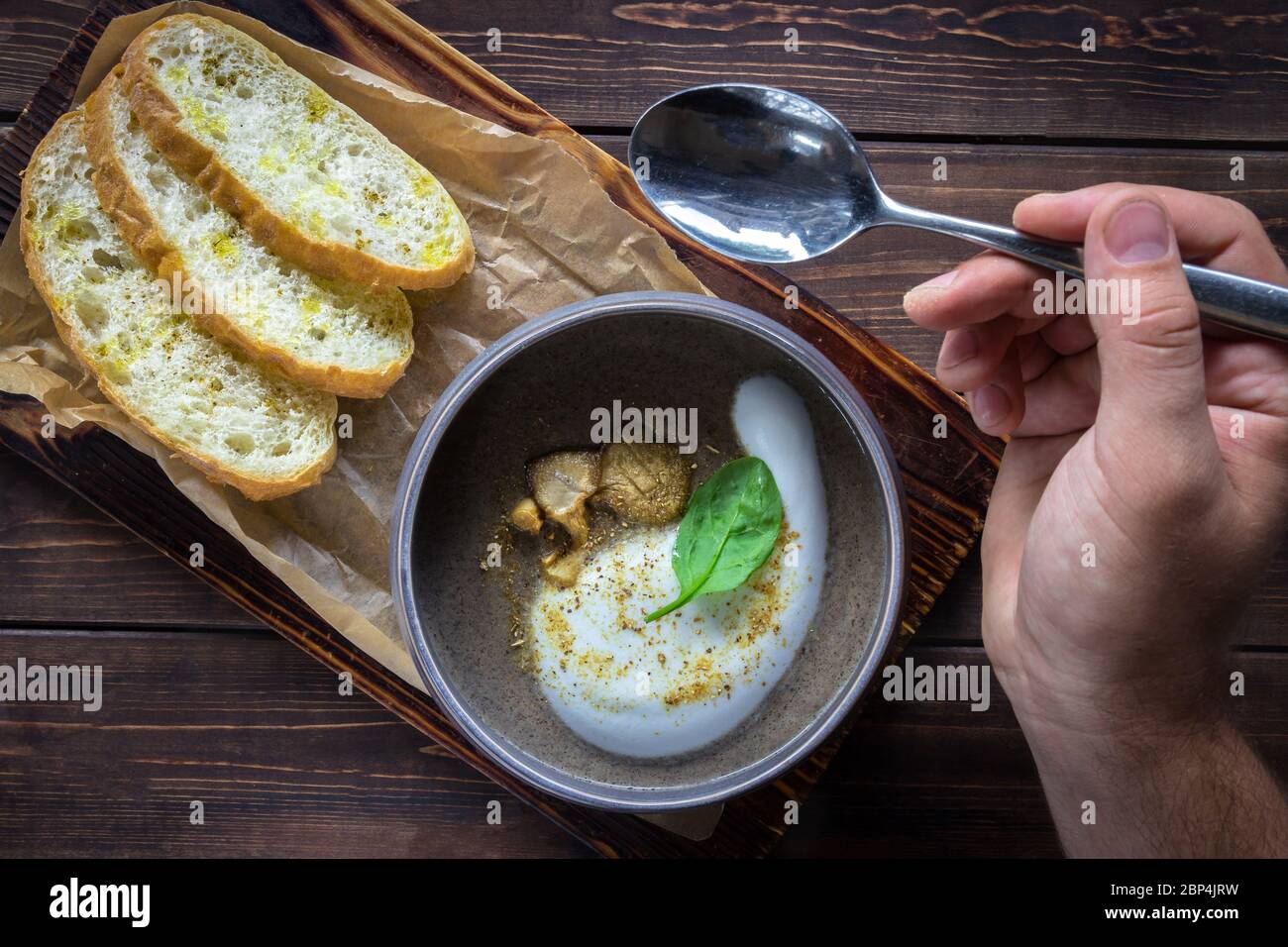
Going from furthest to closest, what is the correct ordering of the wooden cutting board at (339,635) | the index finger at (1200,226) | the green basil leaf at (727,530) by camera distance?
the wooden cutting board at (339,635)
the green basil leaf at (727,530)
the index finger at (1200,226)

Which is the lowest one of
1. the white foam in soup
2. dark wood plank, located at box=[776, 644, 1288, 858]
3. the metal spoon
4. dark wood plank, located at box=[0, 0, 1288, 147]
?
dark wood plank, located at box=[776, 644, 1288, 858]

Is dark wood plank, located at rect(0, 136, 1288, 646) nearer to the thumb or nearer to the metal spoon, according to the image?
the metal spoon

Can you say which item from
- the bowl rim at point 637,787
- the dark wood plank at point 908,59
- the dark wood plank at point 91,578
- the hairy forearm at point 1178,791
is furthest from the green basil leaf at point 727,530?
the dark wood plank at point 91,578

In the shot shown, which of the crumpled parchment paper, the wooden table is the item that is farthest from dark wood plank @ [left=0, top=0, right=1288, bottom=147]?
the crumpled parchment paper

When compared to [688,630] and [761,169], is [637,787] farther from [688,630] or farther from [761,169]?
[761,169]

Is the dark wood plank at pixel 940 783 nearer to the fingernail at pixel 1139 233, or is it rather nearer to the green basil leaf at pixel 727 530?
the green basil leaf at pixel 727 530

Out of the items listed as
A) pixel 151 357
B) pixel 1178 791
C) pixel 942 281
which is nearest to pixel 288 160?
pixel 151 357

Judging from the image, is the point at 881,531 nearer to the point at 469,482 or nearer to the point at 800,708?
the point at 800,708
